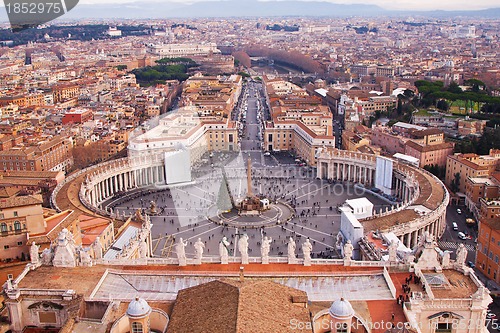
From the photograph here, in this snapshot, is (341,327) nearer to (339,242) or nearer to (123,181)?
(339,242)

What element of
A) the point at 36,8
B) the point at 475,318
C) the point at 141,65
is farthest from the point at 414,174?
the point at 141,65

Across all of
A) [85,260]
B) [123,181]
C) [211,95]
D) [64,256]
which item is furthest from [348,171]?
[211,95]

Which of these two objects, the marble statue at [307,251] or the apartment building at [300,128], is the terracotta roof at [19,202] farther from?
the apartment building at [300,128]

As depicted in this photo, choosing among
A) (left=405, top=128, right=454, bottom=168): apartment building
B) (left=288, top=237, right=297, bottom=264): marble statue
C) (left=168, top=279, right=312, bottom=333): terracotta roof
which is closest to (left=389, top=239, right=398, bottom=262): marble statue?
(left=288, top=237, right=297, bottom=264): marble statue

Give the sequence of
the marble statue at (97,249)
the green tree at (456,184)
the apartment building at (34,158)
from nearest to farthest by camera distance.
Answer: the marble statue at (97,249) → the green tree at (456,184) → the apartment building at (34,158)

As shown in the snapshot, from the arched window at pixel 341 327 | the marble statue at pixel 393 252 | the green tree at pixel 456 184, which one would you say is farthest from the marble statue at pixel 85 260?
the green tree at pixel 456 184

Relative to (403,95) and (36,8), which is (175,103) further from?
(36,8)
